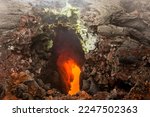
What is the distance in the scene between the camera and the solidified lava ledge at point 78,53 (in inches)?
185

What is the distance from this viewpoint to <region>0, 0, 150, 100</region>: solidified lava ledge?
4699 millimetres

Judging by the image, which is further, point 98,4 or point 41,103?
point 98,4

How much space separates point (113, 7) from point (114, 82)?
118 cm

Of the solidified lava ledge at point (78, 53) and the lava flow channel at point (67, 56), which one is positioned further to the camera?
the lava flow channel at point (67, 56)

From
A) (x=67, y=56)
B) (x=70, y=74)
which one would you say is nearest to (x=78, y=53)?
(x=67, y=56)

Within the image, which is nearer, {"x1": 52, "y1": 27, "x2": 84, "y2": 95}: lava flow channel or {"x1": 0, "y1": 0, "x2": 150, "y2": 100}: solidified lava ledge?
{"x1": 0, "y1": 0, "x2": 150, "y2": 100}: solidified lava ledge

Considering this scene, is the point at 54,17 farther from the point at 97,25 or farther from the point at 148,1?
the point at 148,1

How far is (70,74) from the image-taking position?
4.91m

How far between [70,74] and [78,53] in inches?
13.4

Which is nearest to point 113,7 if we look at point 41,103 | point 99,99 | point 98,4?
point 98,4

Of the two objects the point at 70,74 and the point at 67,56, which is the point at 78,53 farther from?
the point at 70,74

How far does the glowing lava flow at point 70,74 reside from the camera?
4773 millimetres

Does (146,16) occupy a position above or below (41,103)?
above

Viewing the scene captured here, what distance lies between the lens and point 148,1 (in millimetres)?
5039
